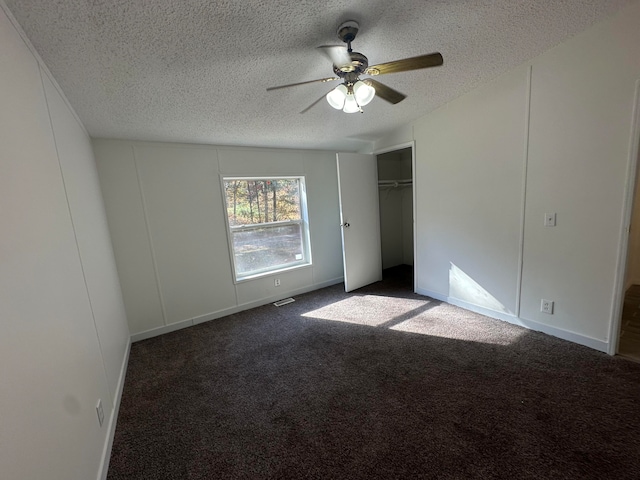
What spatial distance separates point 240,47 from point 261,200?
81.9 inches

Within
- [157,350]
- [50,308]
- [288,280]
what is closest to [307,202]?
[288,280]

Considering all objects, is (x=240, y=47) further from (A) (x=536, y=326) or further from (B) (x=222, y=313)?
(A) (x=536, y=326)

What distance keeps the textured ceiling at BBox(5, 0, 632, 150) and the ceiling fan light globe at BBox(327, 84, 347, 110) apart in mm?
306

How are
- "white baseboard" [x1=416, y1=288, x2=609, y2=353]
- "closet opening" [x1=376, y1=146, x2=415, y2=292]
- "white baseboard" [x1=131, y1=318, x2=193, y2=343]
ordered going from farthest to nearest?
1. "closet opening" [x1=376, y1=146, x2=415, y2=292]
2. "white baseboard" [x1=131, y1=318, x2=193, y2=343]
3. "white baseboard" [x1=416, y1=288, x2=609, y2=353]

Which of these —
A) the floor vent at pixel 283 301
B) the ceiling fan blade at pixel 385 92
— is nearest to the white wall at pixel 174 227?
the floor vent at pixel 283 301

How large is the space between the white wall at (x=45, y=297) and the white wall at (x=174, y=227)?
0.89 metres

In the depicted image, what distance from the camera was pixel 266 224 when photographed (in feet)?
11.9

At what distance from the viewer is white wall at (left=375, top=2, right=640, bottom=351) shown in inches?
77.7

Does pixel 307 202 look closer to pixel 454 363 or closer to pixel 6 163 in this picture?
pixel 454 363

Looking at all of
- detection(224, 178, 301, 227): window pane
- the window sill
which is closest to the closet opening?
the window sill

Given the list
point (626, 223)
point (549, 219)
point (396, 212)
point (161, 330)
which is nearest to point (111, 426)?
point (161, 330)

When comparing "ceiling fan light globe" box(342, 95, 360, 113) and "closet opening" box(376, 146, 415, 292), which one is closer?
"ceiling fan light globe" box(342, 95, 360, 113)

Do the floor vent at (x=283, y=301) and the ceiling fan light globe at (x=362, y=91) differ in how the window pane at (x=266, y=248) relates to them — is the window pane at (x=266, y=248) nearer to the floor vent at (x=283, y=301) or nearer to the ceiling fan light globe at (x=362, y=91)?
the floor vent at (x=283, y=301)

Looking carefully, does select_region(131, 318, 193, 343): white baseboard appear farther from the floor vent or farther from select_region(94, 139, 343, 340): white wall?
the floor vent
